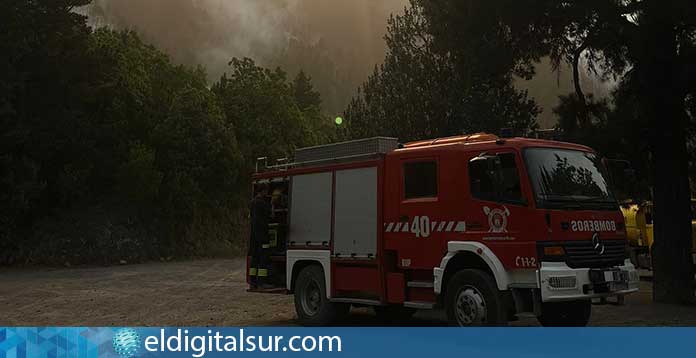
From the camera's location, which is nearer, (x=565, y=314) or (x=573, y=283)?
(x=573, y=283)

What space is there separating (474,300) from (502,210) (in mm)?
1298

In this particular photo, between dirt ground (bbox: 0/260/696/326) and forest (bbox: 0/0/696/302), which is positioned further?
forest (bbox: 0/0/696/302)

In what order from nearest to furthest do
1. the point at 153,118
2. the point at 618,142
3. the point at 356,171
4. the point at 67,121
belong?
the point at 356,171, the point at 618,142, the point at 67,121, the point at 153,118

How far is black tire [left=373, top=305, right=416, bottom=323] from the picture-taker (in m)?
12.8

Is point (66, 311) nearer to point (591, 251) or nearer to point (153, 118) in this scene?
point (591, 251)

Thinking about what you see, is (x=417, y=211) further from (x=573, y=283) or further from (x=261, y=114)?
(x=261, y=114)

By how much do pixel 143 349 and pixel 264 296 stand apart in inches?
354

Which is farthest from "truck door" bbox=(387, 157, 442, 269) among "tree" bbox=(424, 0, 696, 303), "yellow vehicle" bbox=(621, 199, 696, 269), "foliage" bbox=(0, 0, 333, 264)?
"foliage" bbox=(0, 0, 333, 264)

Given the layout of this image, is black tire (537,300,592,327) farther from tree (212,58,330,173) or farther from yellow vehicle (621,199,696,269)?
tree (212,58,330,173)

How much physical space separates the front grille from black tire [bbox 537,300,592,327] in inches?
45.3

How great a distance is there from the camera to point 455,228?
32.3 feet

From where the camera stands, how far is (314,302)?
12.1m

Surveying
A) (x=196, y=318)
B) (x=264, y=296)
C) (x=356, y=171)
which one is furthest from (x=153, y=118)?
(x=356, y=171)

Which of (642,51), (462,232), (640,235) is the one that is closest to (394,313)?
(462,232)
